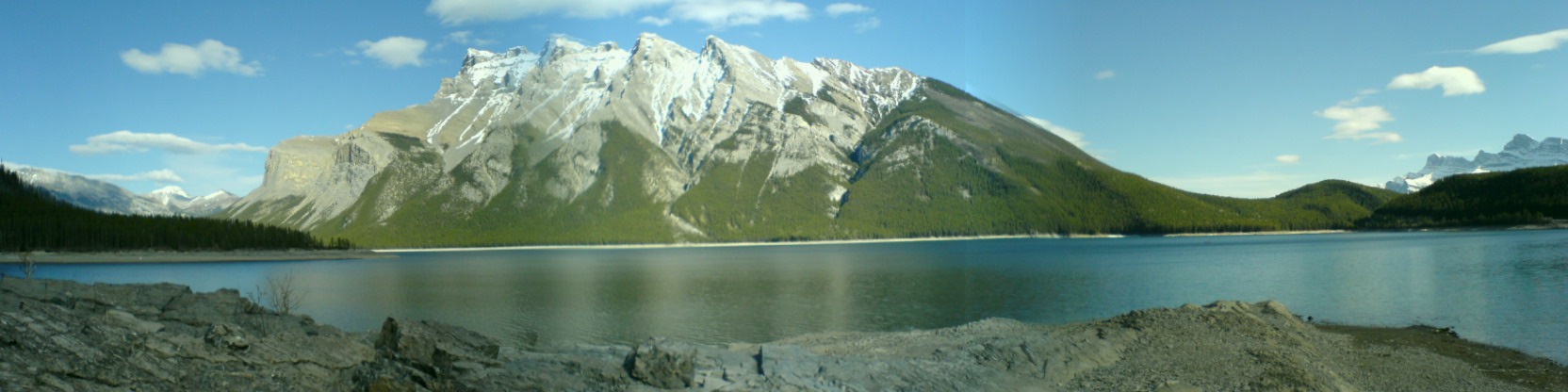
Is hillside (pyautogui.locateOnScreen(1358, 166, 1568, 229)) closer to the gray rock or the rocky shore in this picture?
the rocky shore

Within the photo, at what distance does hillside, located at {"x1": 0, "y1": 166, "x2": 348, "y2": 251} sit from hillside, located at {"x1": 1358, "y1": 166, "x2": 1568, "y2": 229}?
168188mm

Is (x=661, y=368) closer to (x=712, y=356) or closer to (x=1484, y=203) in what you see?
(x=712, y=356)

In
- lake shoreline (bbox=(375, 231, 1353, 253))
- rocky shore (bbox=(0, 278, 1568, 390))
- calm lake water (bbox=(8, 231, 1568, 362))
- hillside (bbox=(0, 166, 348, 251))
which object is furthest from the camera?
lake shoreline (bbox=(375, 231, 1353, 253))

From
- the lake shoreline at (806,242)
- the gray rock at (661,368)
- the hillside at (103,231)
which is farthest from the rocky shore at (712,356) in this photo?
the lake shoreline at (806,242)

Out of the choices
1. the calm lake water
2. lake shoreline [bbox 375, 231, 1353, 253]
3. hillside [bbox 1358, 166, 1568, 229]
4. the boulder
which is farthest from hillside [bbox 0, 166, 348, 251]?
hillside [bbox 1358, 166, 1568, 229]

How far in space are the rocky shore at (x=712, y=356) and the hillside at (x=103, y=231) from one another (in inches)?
4095

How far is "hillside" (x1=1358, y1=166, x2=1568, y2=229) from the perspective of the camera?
4451 inches

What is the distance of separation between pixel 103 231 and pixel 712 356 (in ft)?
363

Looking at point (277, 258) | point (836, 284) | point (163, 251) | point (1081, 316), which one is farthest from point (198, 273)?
point (1081, 316)

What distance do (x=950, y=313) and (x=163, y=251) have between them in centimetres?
10374

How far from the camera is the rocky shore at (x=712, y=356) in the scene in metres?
10.1

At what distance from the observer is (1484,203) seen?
125m

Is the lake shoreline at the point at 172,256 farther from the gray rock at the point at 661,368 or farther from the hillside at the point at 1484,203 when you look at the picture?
the hillside at the point at 1484,203

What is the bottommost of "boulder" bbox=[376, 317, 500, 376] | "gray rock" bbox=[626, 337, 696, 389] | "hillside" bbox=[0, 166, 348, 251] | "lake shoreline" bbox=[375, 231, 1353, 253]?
"gray rock" bbox=[626, 337, 696, 389]
